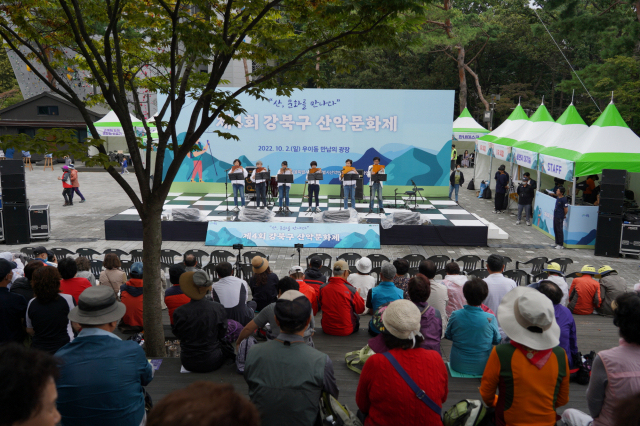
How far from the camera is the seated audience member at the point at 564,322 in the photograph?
4.06 meters

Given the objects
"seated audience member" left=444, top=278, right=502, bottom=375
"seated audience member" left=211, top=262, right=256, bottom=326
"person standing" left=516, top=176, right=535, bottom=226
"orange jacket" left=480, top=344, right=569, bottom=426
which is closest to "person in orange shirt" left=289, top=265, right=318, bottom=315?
"seated audience member" left=211, top=262, right=256, bottom=326

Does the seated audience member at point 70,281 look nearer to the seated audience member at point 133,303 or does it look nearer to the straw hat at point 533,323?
the seated audience member at point 133,303

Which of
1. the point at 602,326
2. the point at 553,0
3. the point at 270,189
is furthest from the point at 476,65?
the point at 602,326

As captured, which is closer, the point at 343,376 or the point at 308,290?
the point at 343,376

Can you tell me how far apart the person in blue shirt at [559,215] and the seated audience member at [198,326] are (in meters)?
10.3

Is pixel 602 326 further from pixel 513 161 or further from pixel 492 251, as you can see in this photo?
pixel 513 161

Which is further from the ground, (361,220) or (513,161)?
(513,161)

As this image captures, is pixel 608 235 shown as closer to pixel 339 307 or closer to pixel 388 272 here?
pixel 388 272

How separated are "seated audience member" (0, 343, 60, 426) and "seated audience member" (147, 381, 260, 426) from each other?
0.60m

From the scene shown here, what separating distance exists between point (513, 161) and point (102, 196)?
15.2 m

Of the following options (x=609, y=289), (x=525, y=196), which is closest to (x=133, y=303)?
(x=609, y=289)

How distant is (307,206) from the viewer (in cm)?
1611

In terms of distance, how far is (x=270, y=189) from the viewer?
16109 millimetres

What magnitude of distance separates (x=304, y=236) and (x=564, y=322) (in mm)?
8655
